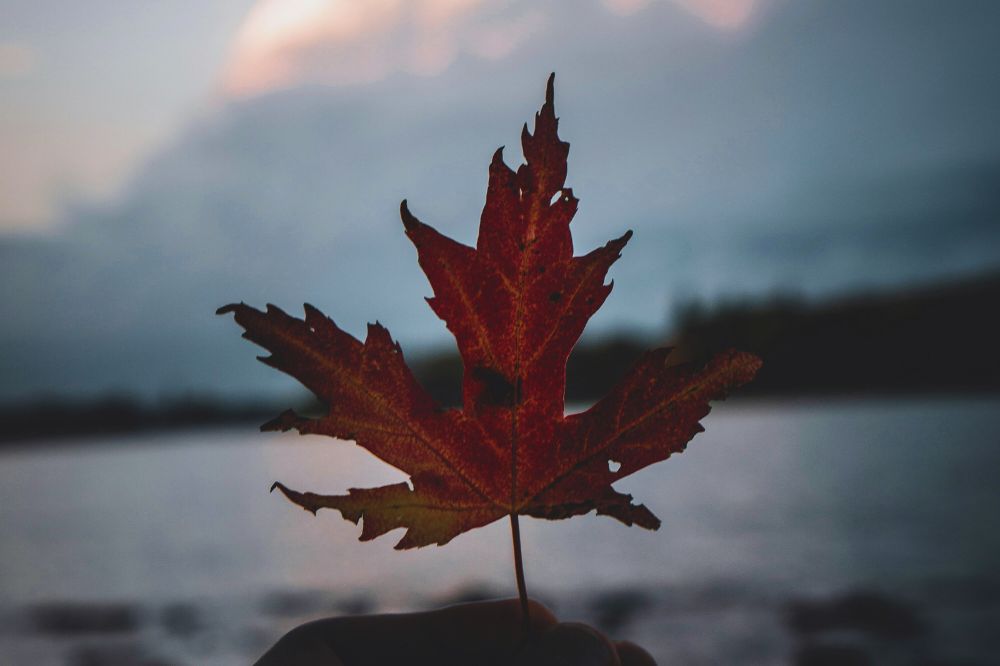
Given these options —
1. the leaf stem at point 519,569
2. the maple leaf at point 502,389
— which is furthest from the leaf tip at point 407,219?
the leaf stem at point 519,569

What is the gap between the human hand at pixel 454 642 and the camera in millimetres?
1528

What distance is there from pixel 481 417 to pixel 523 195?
0.41 meters

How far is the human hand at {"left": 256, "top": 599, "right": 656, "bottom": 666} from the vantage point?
1528 millimetres

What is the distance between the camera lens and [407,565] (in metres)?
23.5

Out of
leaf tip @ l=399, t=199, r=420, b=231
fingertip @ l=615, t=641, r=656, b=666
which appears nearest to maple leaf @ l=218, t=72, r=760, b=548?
leaf tip @ l=399, t=199, r=420, b=231

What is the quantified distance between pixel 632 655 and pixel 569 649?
41 cm

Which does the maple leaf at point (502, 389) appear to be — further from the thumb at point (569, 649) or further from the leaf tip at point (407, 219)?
the thumb at point (569, 649)

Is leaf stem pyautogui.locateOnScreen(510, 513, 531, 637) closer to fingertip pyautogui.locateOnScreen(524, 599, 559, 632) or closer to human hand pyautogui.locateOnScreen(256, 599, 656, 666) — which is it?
human hand pyautogui.locateOnScreen(256, 599, 656, 666)

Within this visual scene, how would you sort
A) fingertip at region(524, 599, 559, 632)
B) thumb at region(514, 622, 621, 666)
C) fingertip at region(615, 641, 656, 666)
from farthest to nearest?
fingertip at region(615, 641, 656, 666) → fingertip at region(524, 599, 559, 632) → thumb at region(514, 622, 621, 666)

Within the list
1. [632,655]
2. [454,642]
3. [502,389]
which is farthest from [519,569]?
[632,655]

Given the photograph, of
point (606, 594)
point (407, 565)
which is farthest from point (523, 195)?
point (407, 565)

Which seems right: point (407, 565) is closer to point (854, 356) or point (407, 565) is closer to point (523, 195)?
point (523, 195)

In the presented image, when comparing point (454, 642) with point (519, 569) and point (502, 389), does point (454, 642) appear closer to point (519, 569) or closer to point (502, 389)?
point (519, 569)

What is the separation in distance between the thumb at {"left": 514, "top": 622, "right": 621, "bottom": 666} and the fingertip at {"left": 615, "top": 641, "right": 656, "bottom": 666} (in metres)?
0.22
